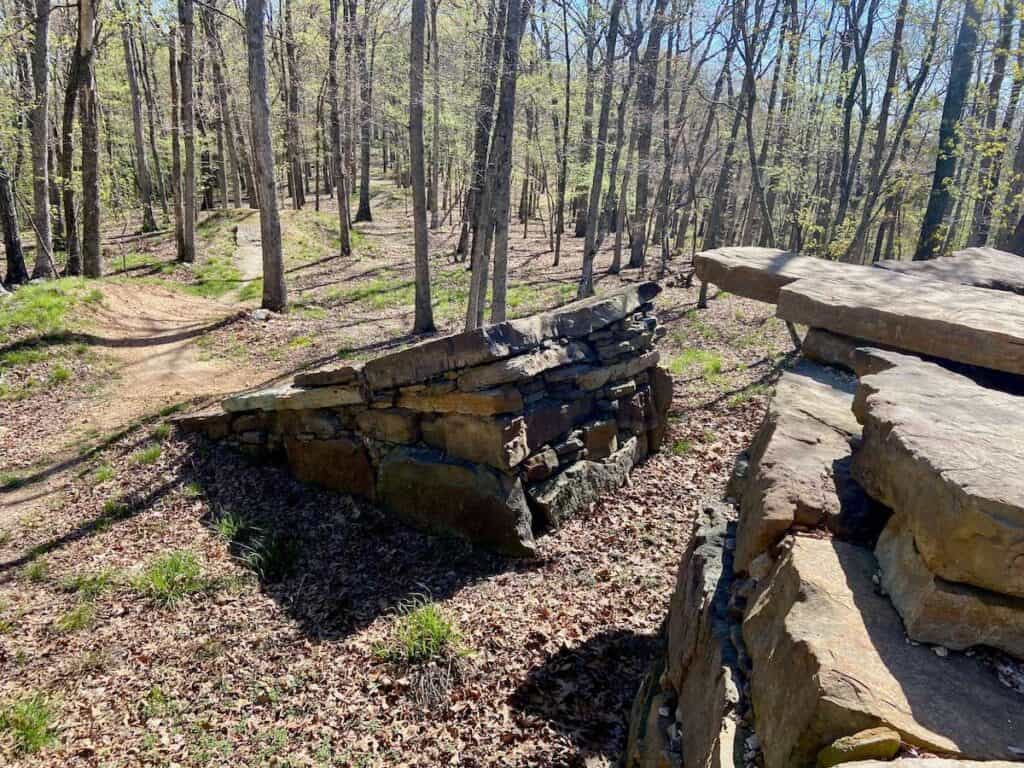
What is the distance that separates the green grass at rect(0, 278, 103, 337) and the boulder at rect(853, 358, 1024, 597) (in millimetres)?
12132

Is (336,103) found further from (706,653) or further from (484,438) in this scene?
(706,653)

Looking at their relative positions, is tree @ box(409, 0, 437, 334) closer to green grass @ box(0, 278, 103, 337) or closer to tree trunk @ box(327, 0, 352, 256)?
green grass @ box(0, 278, 103, 337)

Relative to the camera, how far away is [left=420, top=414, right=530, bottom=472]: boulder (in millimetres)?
5867

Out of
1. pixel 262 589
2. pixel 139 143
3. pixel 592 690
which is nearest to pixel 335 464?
pixel 262 589

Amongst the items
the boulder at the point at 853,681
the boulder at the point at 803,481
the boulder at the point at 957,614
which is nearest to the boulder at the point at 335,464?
the boulder at the point at 803,481

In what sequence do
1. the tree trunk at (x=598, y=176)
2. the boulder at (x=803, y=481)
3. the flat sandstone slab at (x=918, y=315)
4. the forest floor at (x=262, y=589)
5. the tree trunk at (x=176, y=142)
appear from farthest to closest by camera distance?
the tree trunk at (x=176, y=142)
the tree trunk at (x=598, y=176)
the forest floor at (x=262, y=589)
the flat sandstone slab at (x=918, y=315)
the boulder at (x=803, y=481)

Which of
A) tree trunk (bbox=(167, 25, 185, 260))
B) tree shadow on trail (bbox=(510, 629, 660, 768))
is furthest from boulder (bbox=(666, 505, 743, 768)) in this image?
tree trunk (bbox=(167, 25, 185, 260))

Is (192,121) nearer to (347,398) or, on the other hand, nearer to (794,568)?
(347,398)

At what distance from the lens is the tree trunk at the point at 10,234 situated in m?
12.2

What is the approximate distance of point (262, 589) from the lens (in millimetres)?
5676

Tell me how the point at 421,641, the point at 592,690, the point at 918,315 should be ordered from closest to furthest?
1. the point at 918,315
2. the point at 592,690
3. the point at 421,641

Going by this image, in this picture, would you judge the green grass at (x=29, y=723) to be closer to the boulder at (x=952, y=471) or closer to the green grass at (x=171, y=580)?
the green grass at (x=171, y=580)

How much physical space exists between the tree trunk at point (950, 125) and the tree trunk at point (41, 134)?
16510mm

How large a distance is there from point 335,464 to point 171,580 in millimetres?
2039
